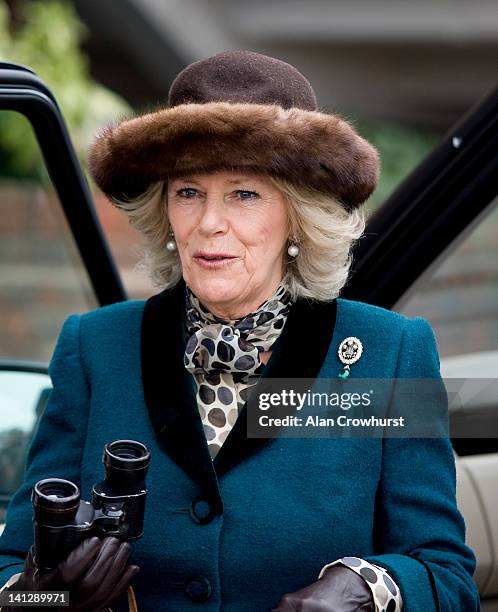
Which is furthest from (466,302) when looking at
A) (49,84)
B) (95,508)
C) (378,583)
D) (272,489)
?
(49,84)

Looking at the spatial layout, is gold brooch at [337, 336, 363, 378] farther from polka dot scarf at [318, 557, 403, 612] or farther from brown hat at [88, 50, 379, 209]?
polka dot scarf at [318, 557, 403, 612]

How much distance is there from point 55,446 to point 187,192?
1.85 feet

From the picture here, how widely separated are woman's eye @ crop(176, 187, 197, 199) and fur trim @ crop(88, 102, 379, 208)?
0.12ft

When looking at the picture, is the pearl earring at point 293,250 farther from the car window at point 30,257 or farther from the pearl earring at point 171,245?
the car window at point 30,257

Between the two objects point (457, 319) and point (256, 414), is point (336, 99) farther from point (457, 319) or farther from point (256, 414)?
point (256, 414)

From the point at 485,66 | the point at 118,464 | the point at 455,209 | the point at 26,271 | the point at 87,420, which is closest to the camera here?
the point at 118,464

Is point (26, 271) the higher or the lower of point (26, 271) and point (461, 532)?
the higher

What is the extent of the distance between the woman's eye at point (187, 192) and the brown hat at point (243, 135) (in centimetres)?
4

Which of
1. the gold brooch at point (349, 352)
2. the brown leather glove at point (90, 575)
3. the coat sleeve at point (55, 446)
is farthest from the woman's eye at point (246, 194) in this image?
the brown leather glove at point (90, 575)

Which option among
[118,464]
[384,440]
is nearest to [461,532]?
[384,440]

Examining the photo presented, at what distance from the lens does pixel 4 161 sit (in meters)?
9.74

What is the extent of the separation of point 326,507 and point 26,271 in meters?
7.64

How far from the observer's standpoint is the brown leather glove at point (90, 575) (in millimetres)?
1954

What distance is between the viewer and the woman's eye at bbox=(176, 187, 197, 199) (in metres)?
2.31
